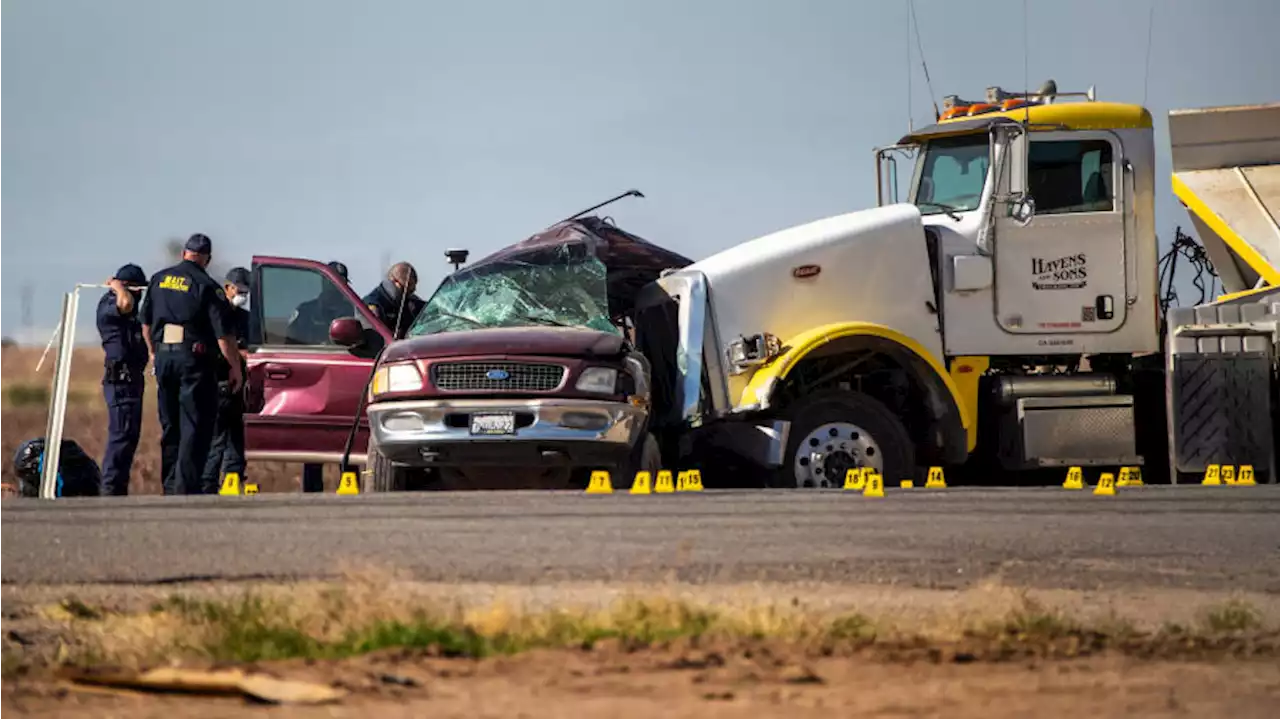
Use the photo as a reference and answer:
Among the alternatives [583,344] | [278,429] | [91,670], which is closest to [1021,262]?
[583,344]

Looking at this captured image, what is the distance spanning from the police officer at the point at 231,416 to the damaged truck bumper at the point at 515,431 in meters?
2.68

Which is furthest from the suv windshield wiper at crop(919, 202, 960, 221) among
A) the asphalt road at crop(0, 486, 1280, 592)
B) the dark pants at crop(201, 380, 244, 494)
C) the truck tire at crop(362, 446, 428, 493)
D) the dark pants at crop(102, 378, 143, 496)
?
the dark pants at crop(102, 378, 143, 496)

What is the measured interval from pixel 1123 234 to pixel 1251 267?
122 cm

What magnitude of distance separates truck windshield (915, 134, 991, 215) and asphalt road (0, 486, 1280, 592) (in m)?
2.62

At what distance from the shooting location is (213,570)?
361 inches

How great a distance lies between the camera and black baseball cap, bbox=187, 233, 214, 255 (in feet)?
49.6

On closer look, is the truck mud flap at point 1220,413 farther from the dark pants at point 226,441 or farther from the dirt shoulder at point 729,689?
the dirt shoulder at point 729,689

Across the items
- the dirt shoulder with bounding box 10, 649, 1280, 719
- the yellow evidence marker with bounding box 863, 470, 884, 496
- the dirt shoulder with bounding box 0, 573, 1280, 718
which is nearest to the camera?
the dirt shoulder with bounding box 10, 649, 1280, 719

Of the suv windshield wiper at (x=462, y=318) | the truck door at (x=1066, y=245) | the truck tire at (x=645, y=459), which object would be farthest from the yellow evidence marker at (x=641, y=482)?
the truck door at (x=1066, y=245)

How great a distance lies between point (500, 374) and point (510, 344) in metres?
0.29

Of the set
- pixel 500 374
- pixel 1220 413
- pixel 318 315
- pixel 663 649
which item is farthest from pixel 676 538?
pixel 1220 413

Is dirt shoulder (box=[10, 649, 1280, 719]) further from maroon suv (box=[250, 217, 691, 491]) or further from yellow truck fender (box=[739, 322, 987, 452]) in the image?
yellow truck fender (box=[739, 322, 987, 452])

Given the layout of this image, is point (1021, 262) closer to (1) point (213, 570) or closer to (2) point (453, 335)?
(2) point (453, 335)

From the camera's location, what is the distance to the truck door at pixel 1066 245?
14.5m
